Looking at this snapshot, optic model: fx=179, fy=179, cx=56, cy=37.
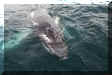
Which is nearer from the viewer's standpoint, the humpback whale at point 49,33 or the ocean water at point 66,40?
the ocean water at point 66,40

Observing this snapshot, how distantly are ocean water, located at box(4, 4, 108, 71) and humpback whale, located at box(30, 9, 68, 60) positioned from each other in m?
0.13

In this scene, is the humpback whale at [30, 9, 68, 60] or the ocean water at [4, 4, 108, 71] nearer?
the ocean water at [4, 4, 108, 71]

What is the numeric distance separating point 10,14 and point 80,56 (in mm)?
3512

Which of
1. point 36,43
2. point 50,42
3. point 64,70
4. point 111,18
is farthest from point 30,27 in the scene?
point 111,18

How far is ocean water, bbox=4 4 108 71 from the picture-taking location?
422 cm

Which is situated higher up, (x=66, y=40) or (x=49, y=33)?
(x=49, y=33)

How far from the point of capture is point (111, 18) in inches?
245

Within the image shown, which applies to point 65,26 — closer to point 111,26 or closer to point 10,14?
point 111,26

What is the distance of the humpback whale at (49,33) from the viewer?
447 cm

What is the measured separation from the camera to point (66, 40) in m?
5.03

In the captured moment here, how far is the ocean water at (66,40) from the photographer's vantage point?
4.22m

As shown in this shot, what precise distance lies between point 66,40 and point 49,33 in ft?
1.76

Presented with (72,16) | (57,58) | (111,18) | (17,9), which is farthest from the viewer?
(17,9)

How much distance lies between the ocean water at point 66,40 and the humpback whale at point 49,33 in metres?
0.13
